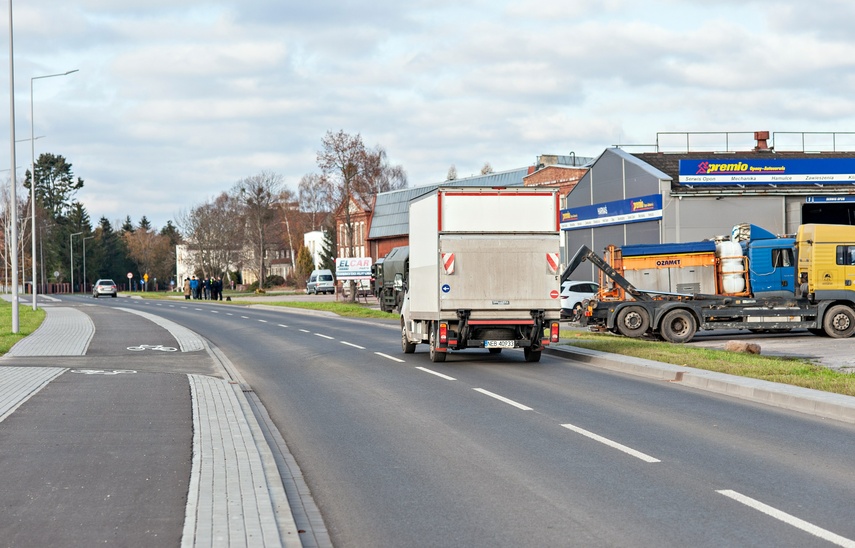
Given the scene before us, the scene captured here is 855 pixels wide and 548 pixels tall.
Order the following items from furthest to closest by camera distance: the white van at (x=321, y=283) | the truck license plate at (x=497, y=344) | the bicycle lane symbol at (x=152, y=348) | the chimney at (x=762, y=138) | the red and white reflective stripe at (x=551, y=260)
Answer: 1. the white van at (x=321, y=283)
2. the chimney at (x=762, y=138)
3. the bicycle lane symbol at (x=152, y=348)
4. the truck license plate at (x=497, y=344)
5. the red and white reflective stripe at (x=551, y=260)

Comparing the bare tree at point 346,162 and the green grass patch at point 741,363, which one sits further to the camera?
Result: the bare tree at point 346,162

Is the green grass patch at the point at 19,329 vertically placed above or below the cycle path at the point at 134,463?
above

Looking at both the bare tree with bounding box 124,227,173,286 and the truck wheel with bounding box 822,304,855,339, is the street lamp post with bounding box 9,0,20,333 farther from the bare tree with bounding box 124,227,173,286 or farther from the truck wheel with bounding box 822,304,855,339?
the bare tree with bounding box 124,227,173,286

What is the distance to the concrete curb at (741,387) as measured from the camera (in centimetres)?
1234

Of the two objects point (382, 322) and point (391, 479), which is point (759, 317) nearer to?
point (382, 322)

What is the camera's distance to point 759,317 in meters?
26.0

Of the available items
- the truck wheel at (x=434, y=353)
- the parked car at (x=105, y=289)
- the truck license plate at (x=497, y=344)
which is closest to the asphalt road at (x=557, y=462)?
the truck license plate at (x=497, y=344)

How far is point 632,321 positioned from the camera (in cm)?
2580

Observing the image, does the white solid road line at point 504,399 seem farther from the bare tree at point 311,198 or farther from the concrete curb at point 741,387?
the bare tree at point 311,198

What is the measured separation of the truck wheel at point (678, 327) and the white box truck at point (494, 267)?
7.15 m

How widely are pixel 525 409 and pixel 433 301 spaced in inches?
265

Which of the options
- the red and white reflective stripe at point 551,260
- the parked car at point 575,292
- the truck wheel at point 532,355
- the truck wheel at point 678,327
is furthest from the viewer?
the parked car at point 575,292

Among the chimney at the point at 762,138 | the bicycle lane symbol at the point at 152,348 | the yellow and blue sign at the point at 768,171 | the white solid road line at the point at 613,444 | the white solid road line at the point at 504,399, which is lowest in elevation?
the white solid road line at the point at 613,444

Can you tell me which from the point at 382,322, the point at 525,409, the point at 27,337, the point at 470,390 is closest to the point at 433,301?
the point at 470,390
